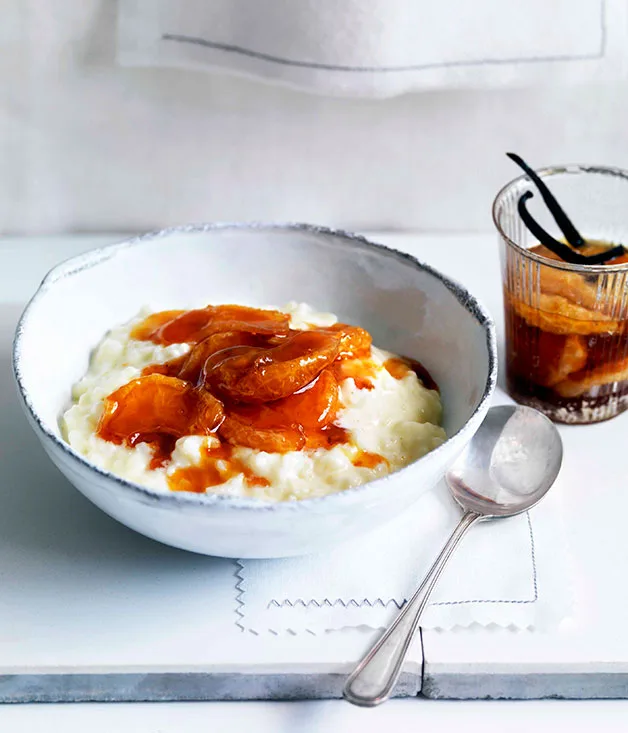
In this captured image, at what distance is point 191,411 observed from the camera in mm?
1259

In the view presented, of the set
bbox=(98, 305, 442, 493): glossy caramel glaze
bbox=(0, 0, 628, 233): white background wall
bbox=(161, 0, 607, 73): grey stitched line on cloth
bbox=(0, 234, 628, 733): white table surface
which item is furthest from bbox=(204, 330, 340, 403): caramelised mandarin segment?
bbox=(0, 0, 628, 233): white background wall

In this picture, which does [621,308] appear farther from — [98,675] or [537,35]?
[98,675]

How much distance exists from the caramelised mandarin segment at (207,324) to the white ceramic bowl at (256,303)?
0.10m

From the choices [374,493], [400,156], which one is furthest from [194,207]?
[374,493]

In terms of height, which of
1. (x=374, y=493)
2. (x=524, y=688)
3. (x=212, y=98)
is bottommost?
(x=524, y=688)

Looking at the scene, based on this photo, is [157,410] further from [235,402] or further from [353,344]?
[353,344]

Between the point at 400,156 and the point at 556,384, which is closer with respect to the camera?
the point at 556,384

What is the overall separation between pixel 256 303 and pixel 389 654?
A: 0.73 metres

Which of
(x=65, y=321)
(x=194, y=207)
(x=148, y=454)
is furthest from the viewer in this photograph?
(x=194, y=207)

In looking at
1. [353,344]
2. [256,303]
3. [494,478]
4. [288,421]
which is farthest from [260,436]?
[256,303]

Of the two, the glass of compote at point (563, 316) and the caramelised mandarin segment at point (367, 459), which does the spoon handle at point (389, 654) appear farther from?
the glass of compote at point (563, 316)

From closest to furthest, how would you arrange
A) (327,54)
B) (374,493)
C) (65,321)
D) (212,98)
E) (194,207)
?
1. (374,493)
2. (65,321)
3. (327,54)
4. (212,98)
5. (194,207)

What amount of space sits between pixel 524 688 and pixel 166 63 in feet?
4.02

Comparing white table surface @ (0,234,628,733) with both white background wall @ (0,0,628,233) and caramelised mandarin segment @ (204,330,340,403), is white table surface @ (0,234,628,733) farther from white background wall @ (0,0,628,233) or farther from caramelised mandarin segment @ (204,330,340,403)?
white background wall @ (0,0,628,233)
